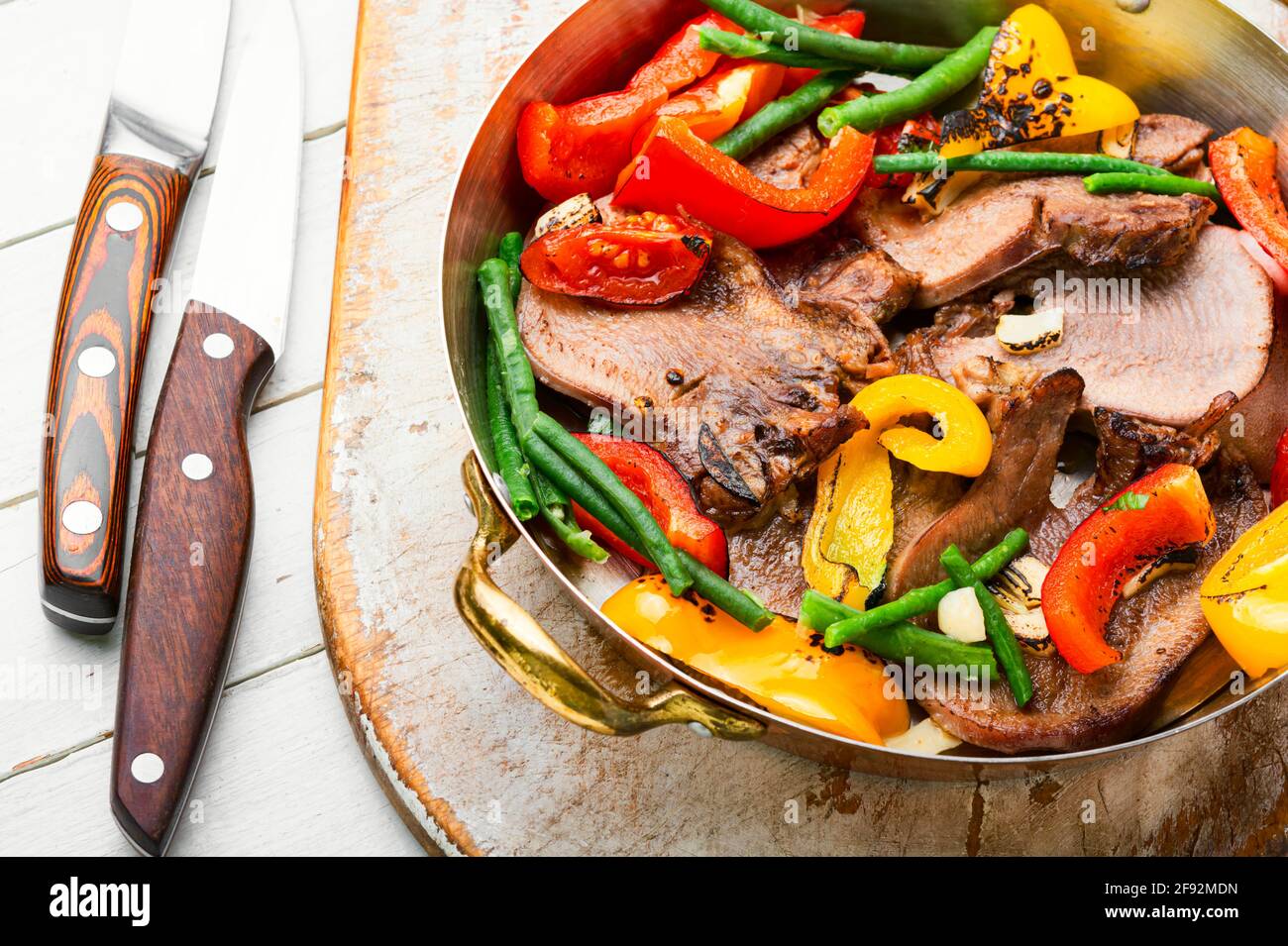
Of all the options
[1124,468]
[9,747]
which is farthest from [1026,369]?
[9,747]

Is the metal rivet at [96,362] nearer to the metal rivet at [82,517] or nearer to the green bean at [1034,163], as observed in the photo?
the metal rivet at [82,517]

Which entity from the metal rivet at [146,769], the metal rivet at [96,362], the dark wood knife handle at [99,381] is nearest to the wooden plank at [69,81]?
the dark wood knife handle at [99,381]

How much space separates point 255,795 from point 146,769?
0.28 metres

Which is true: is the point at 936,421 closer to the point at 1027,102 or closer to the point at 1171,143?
the point at 1027,102

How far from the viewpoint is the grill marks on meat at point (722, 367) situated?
226 cm

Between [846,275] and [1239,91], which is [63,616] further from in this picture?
[1239,91]

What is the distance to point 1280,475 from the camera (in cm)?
236

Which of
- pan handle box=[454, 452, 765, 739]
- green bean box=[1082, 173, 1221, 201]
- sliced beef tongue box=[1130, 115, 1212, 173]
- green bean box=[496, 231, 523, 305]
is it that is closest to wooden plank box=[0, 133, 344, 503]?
green bean box=[496, 231, 523, 305]

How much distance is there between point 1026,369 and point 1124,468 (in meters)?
0.30

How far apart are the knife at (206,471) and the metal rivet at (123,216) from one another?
0.20 metres

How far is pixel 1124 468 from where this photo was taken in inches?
91.8

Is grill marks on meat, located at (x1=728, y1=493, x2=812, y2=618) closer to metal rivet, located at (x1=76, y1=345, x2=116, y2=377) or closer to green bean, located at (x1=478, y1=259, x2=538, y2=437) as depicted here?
green bean, located at (x1=478, y1=259, x2=538, y2=437)

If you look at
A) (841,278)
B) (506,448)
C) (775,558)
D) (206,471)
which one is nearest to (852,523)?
(775,558)

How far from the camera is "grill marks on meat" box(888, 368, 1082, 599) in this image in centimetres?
229
